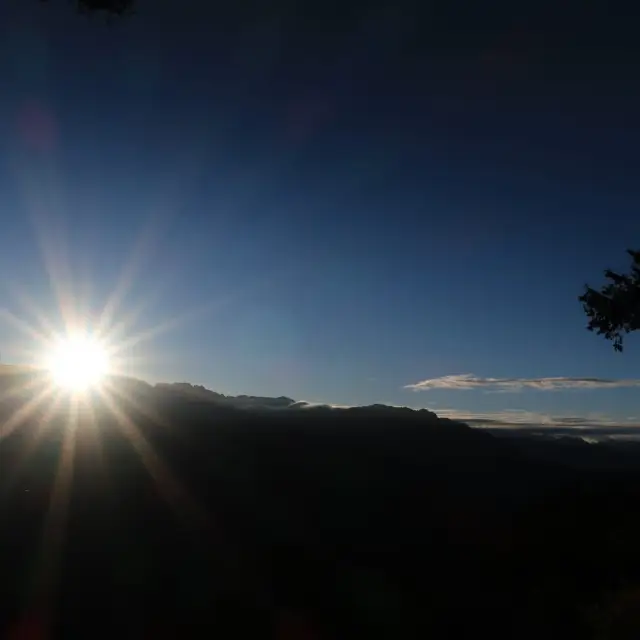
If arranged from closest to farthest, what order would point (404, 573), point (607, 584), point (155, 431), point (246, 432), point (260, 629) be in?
point (607, 584) → point (260, 629) → point (404, 573) → point (155, 431) → point (246, 432)

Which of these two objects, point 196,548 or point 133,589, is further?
point 196,548

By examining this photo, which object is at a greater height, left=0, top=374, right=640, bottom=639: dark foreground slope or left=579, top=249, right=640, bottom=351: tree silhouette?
left=579, top=249, right=640, bottom=351: tree silhouette

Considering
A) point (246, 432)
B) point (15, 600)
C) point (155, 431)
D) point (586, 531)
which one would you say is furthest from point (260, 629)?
point (246, 432)

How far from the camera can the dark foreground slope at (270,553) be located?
2928cm

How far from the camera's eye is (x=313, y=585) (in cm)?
3806

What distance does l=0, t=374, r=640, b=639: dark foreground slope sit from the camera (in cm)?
2928

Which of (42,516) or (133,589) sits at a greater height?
(42,516)

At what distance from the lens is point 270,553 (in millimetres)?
47062

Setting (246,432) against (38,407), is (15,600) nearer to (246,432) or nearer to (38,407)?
(38,407)

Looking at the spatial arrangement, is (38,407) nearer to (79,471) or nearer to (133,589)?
(79,471)

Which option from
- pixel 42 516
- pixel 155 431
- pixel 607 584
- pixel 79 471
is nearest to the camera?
pixel 607 584

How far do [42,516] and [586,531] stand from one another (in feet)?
115

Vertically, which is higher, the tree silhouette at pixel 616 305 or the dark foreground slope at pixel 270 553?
the tree silhouette at pixel 616 305

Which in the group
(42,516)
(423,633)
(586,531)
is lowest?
(423,633)
